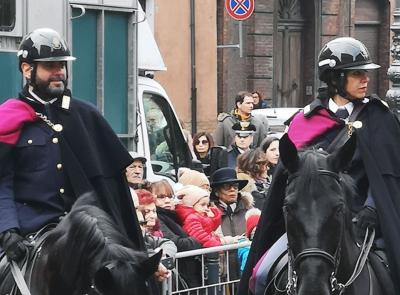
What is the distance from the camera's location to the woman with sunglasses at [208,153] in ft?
57.8

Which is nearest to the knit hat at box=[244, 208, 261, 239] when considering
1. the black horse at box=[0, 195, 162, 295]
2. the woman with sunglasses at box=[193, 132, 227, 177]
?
the woman with sunglasses at box=[193, 132, 227, 177]

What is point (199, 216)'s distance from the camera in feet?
40.3

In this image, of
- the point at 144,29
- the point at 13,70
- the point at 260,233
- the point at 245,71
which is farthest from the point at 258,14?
the point at 260,233

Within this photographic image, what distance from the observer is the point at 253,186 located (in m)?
14.9

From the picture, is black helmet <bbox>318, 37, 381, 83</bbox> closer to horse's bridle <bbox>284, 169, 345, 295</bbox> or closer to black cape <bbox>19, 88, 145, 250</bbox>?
horse's bridle <bbox>284, 169, 345, 295</bbox>

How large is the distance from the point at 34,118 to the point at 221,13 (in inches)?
922

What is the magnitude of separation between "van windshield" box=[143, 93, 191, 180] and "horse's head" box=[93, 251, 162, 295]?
9225mm

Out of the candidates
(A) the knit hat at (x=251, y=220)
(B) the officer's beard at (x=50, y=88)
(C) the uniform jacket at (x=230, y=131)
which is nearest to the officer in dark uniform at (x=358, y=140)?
(B) the officer's beard at (x=50, y=88)

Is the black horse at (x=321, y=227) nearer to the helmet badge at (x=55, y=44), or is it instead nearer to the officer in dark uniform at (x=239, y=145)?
the helmet badge at (x=55, y=44)

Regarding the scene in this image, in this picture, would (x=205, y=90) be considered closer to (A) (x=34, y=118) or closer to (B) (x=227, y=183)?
(B) (x=227, y=183)

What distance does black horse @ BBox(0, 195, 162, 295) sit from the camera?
22.1 ft

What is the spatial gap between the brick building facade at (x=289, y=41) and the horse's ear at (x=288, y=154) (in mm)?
23853

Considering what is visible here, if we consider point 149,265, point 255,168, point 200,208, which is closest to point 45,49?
point 149,265

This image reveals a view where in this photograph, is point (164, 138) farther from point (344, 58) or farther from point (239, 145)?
point (344, 58)
